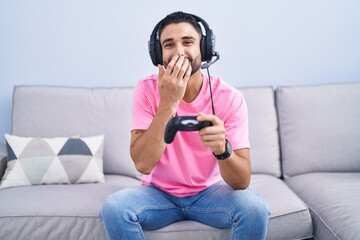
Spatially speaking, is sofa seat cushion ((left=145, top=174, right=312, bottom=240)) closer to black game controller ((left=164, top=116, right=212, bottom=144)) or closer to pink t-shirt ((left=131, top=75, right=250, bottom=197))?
pink t-shirt ((left=131, top=75, right=250, bottom=197))

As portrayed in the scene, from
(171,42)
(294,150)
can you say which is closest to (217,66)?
(294,150)

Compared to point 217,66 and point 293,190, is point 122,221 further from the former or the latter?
point 217,66

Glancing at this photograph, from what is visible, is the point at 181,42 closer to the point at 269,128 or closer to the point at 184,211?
the point at 184,211

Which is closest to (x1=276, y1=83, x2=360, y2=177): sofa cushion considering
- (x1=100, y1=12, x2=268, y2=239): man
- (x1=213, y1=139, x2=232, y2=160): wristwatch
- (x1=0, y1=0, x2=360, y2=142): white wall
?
(x1=0, y1=0, x2=360, y2=142): white wall

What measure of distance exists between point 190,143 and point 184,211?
9.0 inches

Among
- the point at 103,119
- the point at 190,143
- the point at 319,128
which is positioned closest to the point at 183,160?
the point at 190,143

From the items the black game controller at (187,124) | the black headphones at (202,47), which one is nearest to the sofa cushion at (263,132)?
the black headphones at (202,47)

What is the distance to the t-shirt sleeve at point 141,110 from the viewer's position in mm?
1300

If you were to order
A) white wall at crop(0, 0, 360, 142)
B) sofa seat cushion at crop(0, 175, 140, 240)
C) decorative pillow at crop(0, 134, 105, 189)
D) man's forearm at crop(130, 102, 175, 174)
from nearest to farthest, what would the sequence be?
man's forearm at crop(130, 102, 175, 174)
sofa seat cushion at crop(0, 175, 140, 240)
decorative pillow at crop(0, 134, 105, 189)
white wall at crop(0, 0, 360, 142)

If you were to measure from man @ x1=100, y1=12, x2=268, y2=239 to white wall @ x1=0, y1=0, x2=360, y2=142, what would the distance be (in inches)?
Result: 30.9

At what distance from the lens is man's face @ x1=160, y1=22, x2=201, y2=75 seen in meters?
1.25

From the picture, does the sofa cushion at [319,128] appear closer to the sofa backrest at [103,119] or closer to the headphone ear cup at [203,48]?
the sofa backrest at [103,119]

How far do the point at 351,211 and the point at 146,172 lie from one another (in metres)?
0.69

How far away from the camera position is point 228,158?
112 cm
